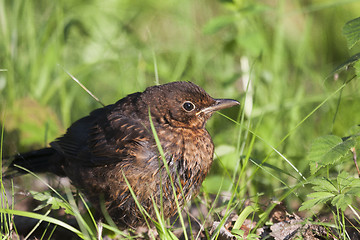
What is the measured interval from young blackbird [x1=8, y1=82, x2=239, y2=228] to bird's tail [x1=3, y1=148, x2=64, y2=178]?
0.22 meters

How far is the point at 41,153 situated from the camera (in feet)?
13.8

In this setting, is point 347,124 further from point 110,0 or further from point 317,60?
point 110,0

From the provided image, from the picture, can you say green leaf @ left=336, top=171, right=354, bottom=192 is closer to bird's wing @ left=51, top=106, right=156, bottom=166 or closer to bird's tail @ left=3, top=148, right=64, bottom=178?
bird's wing @ left=51, top=106, right=156, bottom=166

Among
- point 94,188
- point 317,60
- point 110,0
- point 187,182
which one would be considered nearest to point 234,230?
point 187,182

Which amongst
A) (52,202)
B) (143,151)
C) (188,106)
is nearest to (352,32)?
(188,106)

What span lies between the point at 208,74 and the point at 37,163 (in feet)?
8.23

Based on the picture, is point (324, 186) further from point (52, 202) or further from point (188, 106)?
point (52, 202)

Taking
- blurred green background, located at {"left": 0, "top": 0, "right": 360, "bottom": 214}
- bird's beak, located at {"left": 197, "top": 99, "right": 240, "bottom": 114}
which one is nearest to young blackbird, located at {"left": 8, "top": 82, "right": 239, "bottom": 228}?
bird's beak, located at {"left": 197, "top": 99, "right": 240, "bottom": 114}

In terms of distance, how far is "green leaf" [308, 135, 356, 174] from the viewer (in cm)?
291

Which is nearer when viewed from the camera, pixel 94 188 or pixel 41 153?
pixel 94 188

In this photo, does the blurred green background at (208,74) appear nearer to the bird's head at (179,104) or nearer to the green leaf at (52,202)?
the bird's head at (179,104)

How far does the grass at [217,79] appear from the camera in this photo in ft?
14.1

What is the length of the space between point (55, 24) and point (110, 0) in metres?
1.91

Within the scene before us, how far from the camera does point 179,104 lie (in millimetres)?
3592
